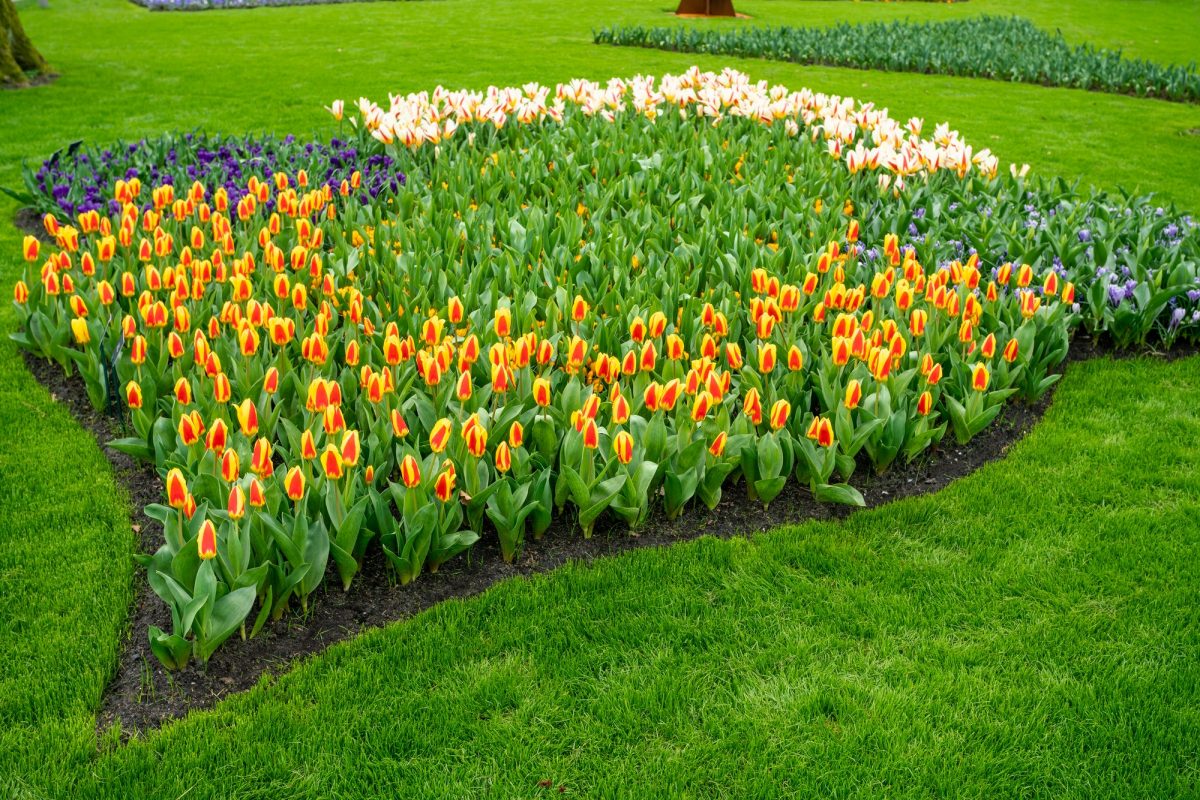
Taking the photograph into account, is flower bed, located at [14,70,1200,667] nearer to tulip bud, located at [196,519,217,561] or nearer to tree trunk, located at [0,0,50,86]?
tulip bud, located at [196,519,217,561]

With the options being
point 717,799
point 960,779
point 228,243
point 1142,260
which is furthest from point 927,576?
point 228,243

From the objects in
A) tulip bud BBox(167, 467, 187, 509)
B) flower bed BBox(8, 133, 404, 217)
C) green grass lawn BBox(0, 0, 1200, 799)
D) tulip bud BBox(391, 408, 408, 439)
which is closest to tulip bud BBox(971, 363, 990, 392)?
green grass lawn BBox(0, 0, 1200, 799)

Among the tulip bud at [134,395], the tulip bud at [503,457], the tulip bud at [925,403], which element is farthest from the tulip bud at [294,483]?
the tulip bud at [925,403]

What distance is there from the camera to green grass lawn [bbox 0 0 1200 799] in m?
3.04

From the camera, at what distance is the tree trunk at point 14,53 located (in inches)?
520

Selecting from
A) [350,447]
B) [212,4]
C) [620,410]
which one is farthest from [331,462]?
[212,4]

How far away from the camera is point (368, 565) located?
393cm

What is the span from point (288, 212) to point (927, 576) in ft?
14.2

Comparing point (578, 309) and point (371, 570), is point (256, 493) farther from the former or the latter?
point (578, 309)

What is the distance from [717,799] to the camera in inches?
117

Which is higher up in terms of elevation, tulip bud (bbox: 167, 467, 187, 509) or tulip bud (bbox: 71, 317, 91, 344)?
tulip bud (bbox: 71, 317, 91, 344)

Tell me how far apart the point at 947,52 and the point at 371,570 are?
15864mm

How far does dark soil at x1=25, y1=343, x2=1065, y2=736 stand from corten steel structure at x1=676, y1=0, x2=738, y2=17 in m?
18.9

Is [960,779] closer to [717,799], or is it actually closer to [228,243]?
[717,799]
